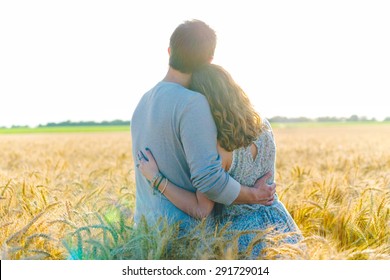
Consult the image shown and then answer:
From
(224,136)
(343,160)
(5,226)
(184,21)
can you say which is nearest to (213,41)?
(184,21)

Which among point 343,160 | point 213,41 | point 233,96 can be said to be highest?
point 213,41

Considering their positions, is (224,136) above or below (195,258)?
above

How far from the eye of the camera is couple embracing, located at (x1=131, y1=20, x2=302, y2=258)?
97.2 inches

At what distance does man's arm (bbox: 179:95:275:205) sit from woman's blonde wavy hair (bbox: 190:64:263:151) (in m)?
0.04

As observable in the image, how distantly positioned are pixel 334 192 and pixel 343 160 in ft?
10.4

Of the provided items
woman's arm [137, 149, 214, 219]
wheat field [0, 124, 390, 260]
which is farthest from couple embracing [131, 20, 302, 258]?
wheat field [0, 124, 390, 260]

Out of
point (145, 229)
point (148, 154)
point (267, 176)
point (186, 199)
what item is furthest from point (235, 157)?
point (145, 229)

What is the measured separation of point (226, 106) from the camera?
8.18ft

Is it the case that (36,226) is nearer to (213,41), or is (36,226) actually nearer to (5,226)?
(5,226)

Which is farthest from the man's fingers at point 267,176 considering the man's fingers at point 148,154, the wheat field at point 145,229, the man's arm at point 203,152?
the man's fingers at point 148,154

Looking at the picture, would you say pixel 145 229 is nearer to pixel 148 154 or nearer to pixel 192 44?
pixel 148 154

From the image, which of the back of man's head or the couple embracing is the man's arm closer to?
the couple embracing

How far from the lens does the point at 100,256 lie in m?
2.37

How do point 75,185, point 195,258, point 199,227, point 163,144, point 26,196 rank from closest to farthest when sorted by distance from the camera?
point 195,258 < point 199,227 < point 163,144 < point 26,196 < point 75,185
